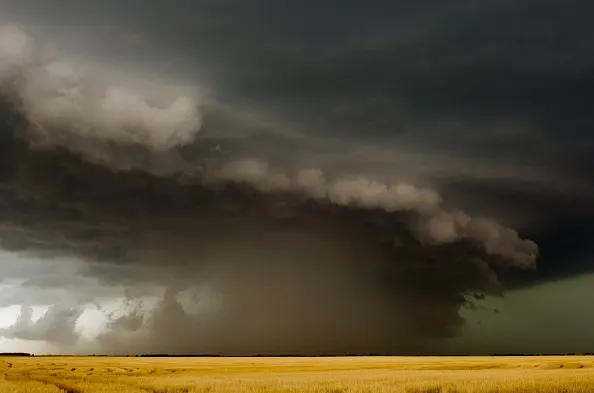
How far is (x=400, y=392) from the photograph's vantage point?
3334 centimetres

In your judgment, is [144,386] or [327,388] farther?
[144,386]

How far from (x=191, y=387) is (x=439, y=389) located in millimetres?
17342

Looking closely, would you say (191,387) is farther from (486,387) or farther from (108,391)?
(486,387)

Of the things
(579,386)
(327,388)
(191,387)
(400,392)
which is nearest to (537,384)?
(579,386)

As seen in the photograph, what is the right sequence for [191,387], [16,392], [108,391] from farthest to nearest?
1. [191,387]
2. [108,391]
3. [16,392]

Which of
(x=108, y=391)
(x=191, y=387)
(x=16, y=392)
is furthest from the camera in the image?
(x=191, y=387)

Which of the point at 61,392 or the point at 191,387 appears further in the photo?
the point at 191,387

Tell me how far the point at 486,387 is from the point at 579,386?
6434 millimetres

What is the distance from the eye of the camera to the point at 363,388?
36.0 m

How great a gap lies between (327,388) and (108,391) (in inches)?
562

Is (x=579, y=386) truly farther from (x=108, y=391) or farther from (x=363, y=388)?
(x=108, y=391)

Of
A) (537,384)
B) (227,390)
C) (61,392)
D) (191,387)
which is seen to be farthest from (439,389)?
(61,392)

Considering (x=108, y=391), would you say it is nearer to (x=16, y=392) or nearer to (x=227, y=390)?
(x=16, y=392)

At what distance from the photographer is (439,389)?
36.0 meters
